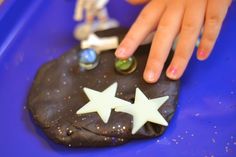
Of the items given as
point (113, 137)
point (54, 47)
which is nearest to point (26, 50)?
point (54, 47)

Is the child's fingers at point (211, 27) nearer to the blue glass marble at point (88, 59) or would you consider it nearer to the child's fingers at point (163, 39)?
the child's fingers at point (163, 39)

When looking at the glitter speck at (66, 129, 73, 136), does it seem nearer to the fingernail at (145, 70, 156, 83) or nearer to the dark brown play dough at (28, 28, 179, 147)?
the dark brown play dough at (28, 28, 179, 147)

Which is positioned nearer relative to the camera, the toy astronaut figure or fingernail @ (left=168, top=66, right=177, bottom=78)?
fingernail @ (left=168, top=66, right=177, bottom=78)

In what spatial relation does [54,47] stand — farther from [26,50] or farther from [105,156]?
[105,156]

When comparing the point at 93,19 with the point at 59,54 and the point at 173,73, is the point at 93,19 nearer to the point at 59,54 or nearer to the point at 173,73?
the point at 59,54

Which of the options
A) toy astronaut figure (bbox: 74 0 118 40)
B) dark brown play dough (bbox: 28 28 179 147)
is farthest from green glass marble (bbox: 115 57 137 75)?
toy astronaut figure (bbox: 74 0 118 40)

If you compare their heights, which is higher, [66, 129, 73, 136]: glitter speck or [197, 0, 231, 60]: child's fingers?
[197, 0, 231, 60]: child's fingers

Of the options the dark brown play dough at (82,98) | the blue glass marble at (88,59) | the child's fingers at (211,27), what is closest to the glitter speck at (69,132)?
the dark brown play dough at (82,98)
